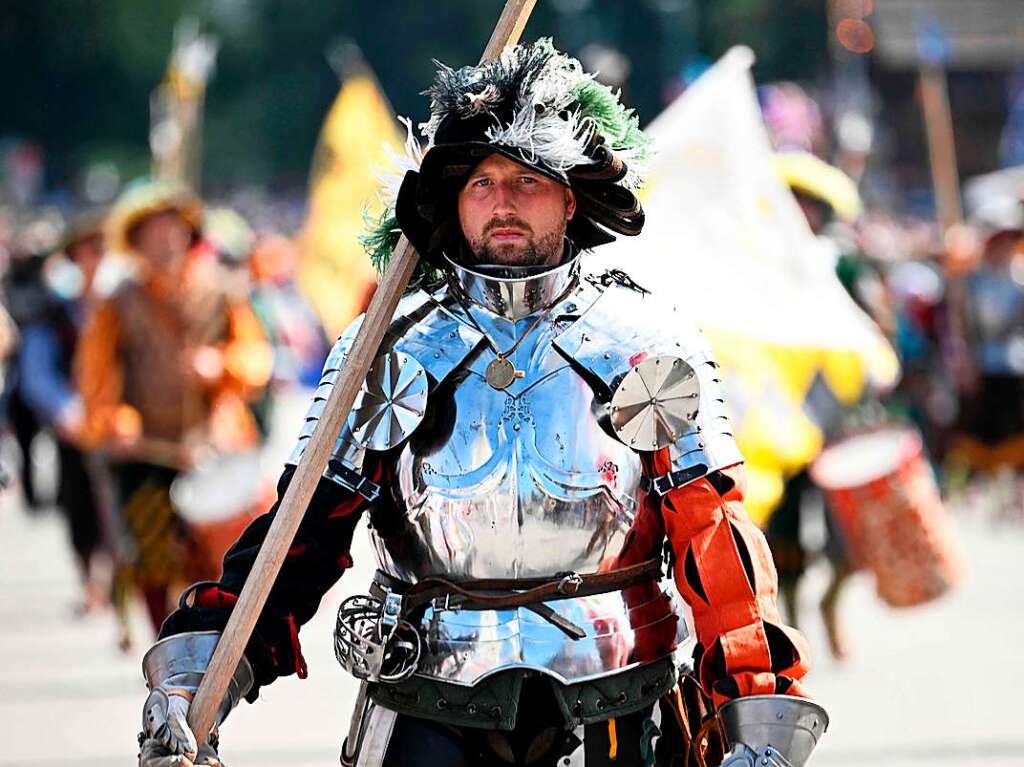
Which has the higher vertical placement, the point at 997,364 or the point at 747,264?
the point at 997,364

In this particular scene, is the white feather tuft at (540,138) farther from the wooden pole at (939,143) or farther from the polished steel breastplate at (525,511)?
the wooden pole at (939,143)

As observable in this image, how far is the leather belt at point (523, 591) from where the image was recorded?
4125 mm

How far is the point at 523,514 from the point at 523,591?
0.13 m

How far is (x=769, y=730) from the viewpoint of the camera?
3906 millimetres

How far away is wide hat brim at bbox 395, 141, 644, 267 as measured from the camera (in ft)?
14.2

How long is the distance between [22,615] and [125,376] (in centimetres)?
Answer: 189

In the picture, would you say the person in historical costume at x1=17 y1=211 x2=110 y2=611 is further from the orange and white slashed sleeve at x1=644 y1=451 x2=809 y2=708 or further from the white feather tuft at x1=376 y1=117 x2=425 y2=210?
the orange and white slashed sleeve at x1=644 y1=451 x2=809 y2=708

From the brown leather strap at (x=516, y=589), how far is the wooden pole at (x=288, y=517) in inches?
10.2

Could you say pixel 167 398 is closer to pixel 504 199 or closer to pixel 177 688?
pixel 504 199

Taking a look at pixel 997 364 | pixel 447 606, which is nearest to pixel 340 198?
pixel 997 364

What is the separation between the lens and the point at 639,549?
420cm

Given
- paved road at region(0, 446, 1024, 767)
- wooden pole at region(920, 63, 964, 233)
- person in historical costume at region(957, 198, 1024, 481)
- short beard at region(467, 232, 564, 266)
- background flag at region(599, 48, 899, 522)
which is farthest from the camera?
wooden pole at region(920, 63, 964, 233)

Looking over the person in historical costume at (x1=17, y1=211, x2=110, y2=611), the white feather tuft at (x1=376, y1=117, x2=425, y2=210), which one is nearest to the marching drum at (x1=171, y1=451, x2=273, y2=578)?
the person in historical costume at (x1=17, y1=211, x2=110, y2=611)

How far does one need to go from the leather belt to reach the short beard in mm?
544
